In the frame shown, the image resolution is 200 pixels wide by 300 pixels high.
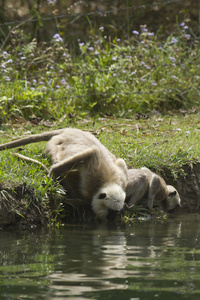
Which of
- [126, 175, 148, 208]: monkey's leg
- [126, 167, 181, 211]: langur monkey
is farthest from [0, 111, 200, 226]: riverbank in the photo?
[126, 175, 148, 208]: monkey's leg

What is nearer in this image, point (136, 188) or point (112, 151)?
point (136, 188)

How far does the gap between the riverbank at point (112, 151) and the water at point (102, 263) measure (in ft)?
1.10

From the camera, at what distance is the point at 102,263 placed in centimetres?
487

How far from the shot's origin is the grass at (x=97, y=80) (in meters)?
11.2

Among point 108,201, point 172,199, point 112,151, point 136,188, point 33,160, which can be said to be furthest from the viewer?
point 112,151

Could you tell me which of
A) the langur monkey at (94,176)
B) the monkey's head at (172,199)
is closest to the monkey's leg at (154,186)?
the monkey's head at (172,199)

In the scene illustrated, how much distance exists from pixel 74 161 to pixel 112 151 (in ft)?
4.94

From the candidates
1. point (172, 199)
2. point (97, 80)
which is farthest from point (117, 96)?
point (172, 199)

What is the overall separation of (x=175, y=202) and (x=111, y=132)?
2.44 meters

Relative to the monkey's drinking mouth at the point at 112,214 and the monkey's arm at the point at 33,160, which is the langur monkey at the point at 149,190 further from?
the monkey's arm at the point at 33,160

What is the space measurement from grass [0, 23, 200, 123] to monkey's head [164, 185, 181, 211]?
3573mm

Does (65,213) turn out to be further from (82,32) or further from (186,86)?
(82,32)

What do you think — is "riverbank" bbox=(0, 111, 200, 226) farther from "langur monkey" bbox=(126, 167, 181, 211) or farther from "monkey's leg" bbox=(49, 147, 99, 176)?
"langur monkey" bbox=(126, 167, 181, 211)

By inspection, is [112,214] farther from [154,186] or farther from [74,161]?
[154,186]
